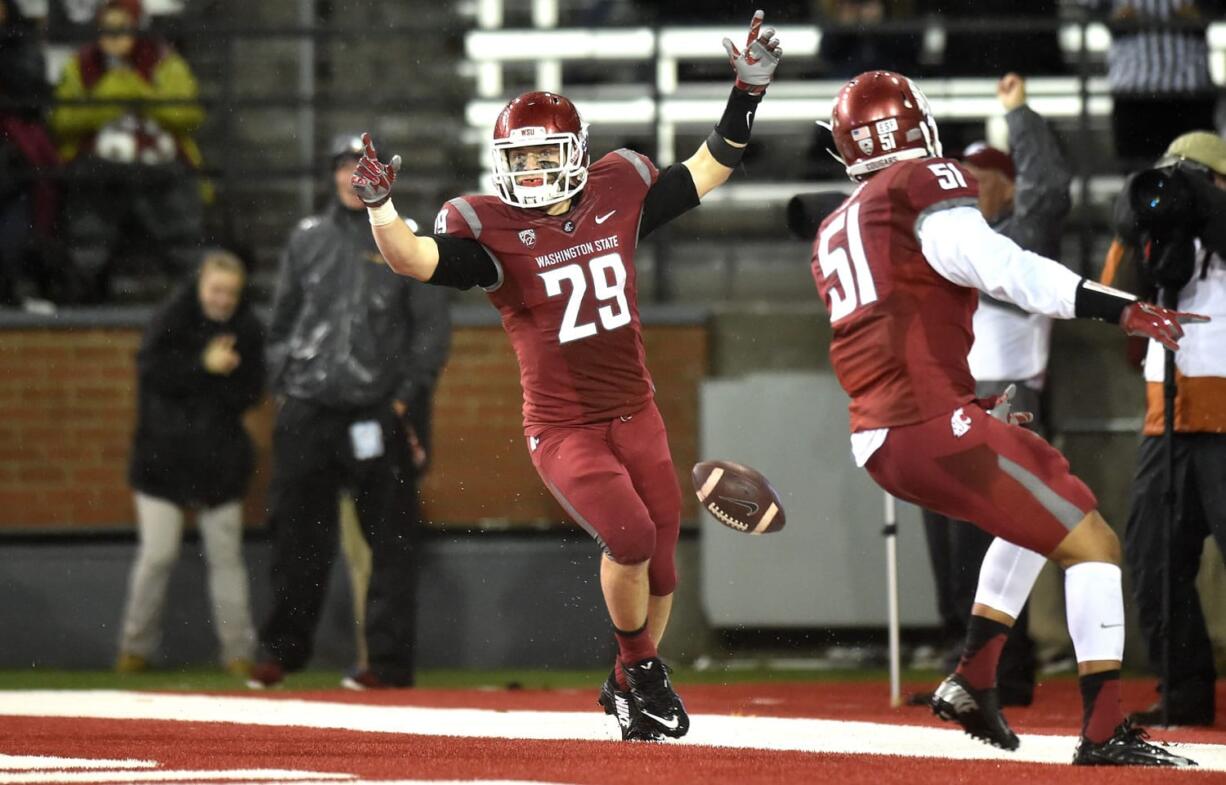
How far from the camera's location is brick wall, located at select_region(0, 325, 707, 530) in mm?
9148

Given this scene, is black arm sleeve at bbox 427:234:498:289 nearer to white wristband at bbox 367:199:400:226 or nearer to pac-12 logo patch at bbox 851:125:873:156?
white wristband at bbox 367:199:400:226

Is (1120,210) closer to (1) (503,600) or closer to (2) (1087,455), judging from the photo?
(2) (1087,455)

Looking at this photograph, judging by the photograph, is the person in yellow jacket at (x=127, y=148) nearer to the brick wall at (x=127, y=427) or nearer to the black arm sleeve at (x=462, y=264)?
the brick wall at (x=127, y=427)

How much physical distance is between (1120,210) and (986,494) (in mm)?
1891

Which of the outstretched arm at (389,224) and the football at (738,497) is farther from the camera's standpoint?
the football at (738,497)

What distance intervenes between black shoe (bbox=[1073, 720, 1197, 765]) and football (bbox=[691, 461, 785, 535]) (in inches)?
48.4

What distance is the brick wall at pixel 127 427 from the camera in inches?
360

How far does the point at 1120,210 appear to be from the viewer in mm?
6398

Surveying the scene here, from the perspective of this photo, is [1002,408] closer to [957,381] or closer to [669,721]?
[957,381]

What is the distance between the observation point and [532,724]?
609 cm

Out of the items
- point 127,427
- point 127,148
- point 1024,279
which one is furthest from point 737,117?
point 127,148

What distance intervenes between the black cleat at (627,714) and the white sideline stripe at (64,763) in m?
1.32

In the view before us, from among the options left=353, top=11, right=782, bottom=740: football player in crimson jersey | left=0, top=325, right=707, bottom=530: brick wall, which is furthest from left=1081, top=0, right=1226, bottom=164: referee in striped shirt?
left=353, top=11, right=782, bottom=740: football player in crimson jersey

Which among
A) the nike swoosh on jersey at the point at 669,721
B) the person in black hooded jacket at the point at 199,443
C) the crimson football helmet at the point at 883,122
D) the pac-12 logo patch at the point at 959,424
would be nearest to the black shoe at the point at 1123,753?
the pac-12 logo patch at the point at 959,424
